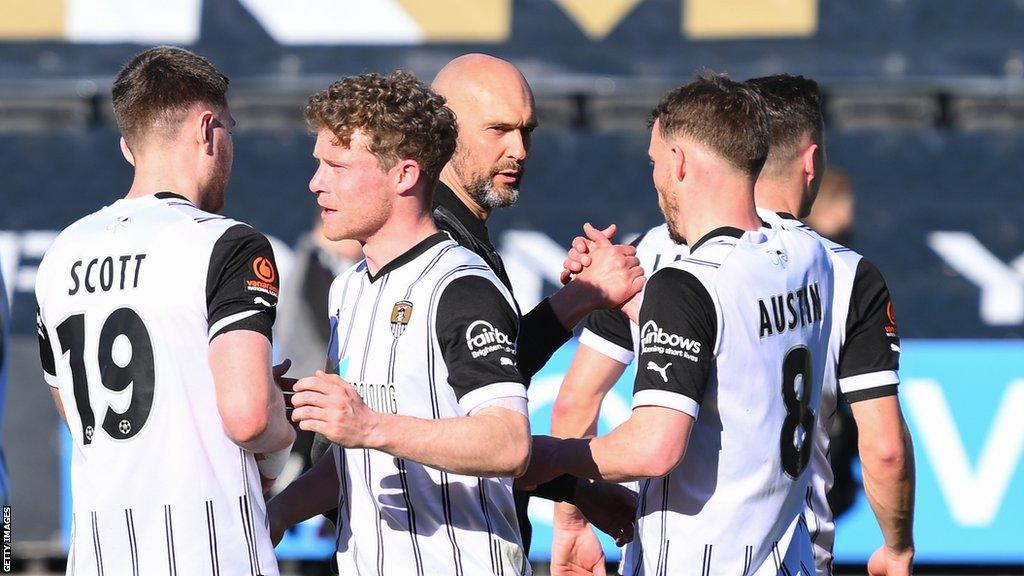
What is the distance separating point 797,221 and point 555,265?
204 inches

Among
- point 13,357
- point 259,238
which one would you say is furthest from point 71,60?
point 259,238

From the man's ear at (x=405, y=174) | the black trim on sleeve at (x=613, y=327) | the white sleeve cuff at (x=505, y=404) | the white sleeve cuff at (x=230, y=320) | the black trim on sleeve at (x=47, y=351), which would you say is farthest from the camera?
the black trim on sleeve at (x=613, y=327)

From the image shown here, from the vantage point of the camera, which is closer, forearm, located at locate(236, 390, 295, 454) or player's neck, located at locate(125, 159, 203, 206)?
forearm, located at locate(236, 390, 295, 454)

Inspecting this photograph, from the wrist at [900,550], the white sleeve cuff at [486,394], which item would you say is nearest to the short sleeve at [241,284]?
the white sleeve cuff at [486,394]

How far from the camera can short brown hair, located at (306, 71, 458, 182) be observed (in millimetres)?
2959

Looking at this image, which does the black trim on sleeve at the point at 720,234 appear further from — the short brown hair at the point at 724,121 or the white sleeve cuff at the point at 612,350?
the white sleeve cuff at the point at 612,350

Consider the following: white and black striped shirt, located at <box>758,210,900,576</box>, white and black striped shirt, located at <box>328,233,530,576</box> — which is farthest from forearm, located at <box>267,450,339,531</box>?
white and black striped shirt, located at <box>758,210,900,576</box>

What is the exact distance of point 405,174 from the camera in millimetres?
2996

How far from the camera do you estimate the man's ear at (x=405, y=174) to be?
9.80 ft

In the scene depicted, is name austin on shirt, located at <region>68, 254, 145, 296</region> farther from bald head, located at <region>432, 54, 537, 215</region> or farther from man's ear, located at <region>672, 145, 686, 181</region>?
man's ear, located at <region>672, 145, 686, 181</region>

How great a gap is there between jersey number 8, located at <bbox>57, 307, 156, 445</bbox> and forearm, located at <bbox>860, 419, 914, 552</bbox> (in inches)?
72.9

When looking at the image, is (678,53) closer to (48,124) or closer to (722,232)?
(48,124)

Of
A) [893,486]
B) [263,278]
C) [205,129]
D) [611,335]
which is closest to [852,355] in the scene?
[893,486]

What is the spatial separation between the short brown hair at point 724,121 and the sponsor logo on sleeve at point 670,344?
0.48 m
